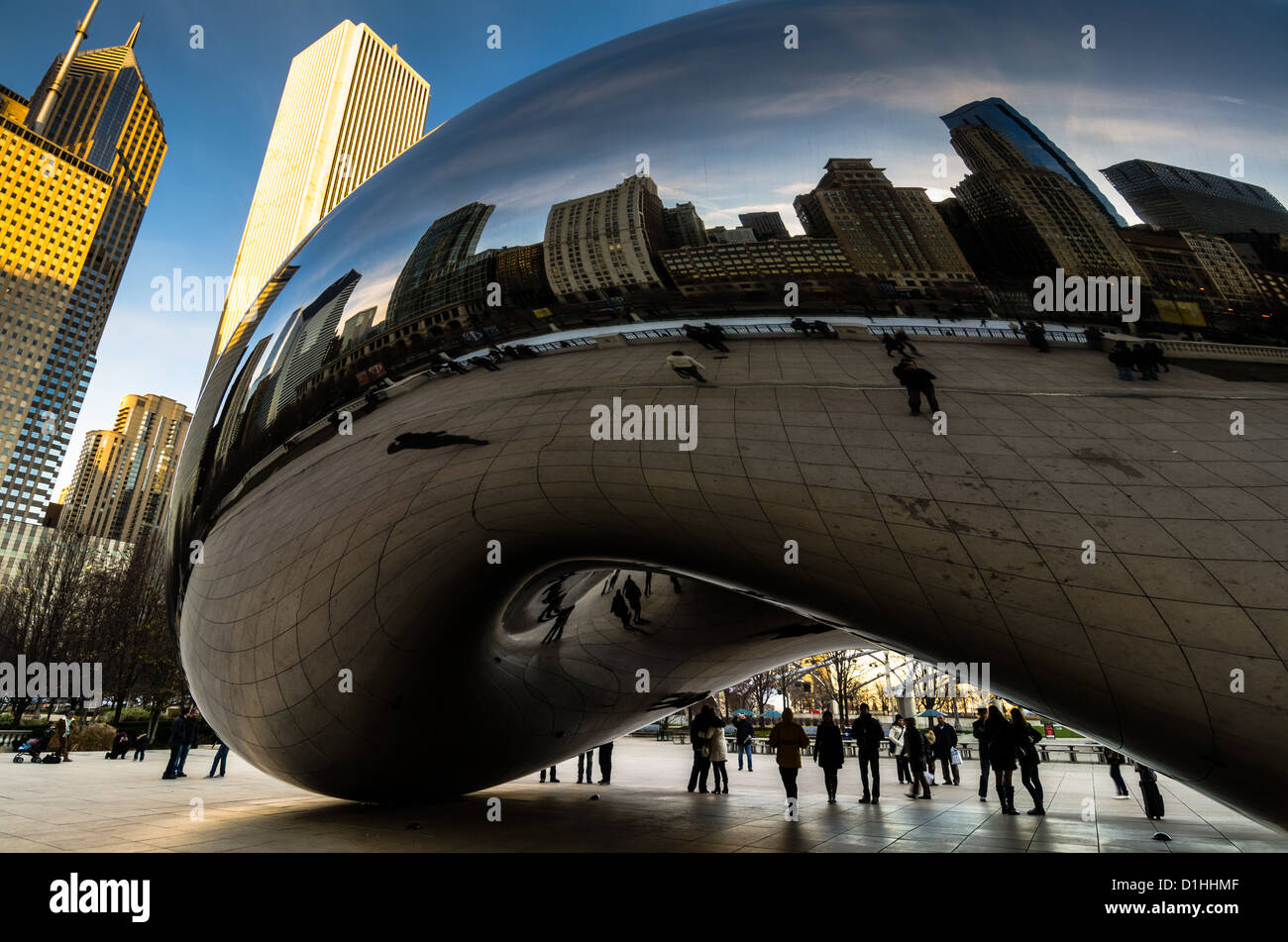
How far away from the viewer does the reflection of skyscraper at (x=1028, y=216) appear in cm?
236

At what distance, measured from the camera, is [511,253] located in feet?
9.23

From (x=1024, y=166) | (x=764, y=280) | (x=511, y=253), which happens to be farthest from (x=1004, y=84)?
(x=511, y=253)

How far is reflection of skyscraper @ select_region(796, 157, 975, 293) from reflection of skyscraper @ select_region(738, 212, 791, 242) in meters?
0.07

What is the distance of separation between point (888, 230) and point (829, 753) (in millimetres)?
8117

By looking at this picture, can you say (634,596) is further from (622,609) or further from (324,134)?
(324,134)

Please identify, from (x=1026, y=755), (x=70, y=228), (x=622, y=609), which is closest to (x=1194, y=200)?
(x=622, y=609)

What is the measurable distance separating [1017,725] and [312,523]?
819 cm

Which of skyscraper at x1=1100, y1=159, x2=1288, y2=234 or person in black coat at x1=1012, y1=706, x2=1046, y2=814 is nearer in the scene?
skyscraper at x1=1100, y1=159, x2=1288, y2=234

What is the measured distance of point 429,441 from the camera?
2951 millimetres

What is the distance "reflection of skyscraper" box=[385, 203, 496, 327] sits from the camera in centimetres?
289

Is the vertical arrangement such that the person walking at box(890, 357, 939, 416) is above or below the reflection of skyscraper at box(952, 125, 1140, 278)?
below

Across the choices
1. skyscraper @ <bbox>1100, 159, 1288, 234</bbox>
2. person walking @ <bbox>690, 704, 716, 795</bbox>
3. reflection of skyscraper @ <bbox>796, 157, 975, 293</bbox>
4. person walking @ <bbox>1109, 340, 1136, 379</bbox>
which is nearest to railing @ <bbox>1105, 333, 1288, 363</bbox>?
person walking @ <bbox>1109, 340, 1136, 379</bbox>

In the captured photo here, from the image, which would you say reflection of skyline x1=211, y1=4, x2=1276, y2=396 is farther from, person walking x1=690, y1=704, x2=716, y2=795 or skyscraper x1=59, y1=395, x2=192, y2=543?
skyscraper x1=59, y1=395, x2=192, y2=543
